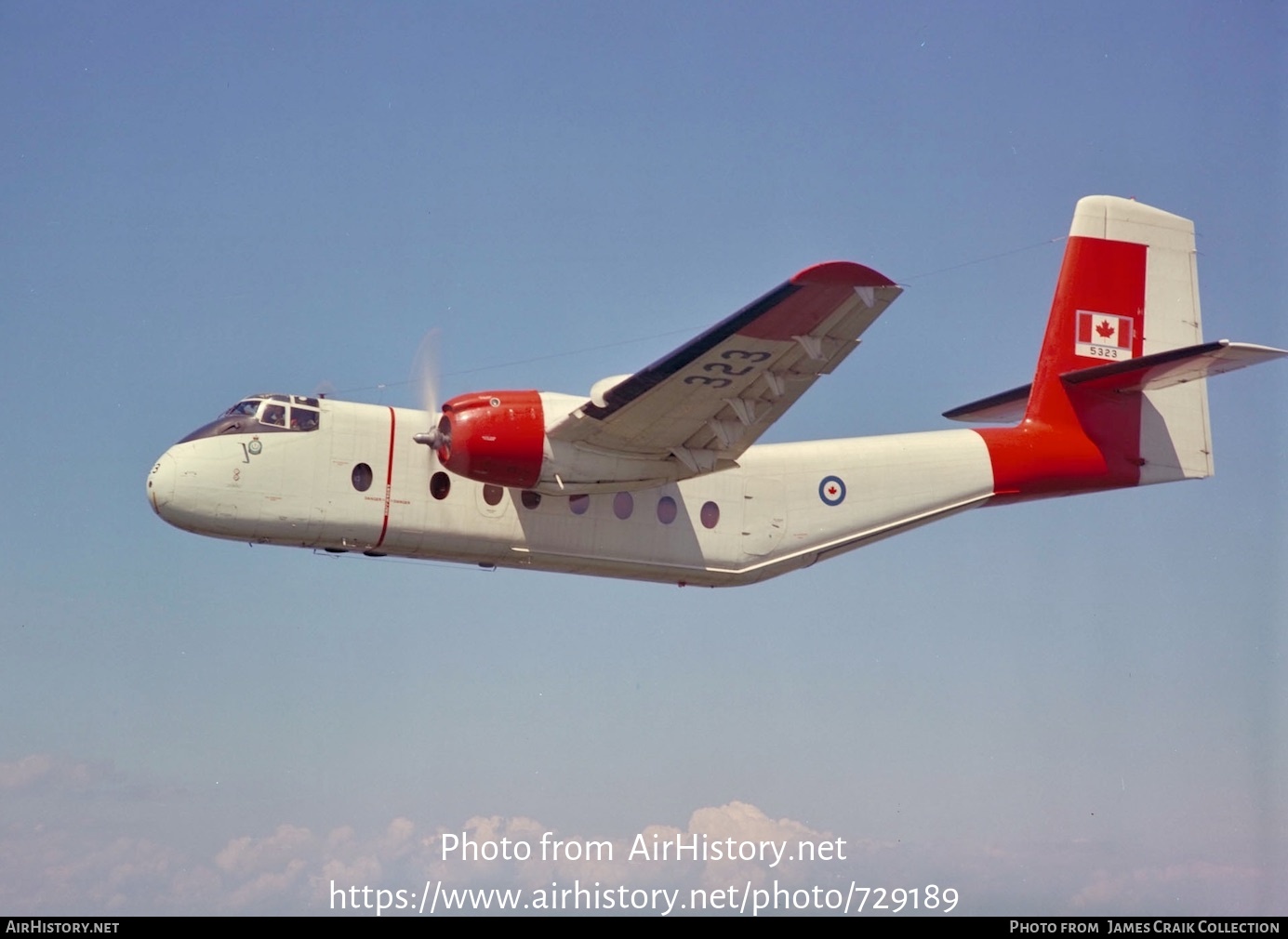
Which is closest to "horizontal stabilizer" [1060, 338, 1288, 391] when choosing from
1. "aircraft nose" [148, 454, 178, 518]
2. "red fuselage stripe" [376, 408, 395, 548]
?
"red fuselage stripe" [376, 408, 395, 548]

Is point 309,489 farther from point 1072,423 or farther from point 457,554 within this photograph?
point 1072,423

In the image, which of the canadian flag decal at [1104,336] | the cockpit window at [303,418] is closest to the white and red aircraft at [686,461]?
the cockpit window at [303,418]

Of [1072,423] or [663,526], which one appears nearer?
[663,526]

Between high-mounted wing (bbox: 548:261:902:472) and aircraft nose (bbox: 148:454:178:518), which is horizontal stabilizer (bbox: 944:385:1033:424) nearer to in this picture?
high-mounted wing (bbox: 548:261:902:472)

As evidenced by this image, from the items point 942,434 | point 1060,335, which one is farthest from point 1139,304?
point 942,434

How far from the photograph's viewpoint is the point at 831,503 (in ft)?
60.4

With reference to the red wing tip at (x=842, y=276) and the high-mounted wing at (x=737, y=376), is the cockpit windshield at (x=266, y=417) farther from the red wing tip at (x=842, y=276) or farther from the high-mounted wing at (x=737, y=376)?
the red wing tip at (x=842, y=276)

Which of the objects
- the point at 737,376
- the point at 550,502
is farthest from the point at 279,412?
the point at 737,376

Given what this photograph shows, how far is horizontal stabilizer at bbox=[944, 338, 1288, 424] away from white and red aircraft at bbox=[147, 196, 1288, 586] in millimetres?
40

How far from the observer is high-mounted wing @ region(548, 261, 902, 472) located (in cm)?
1405

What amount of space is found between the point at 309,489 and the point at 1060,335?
10557mm
